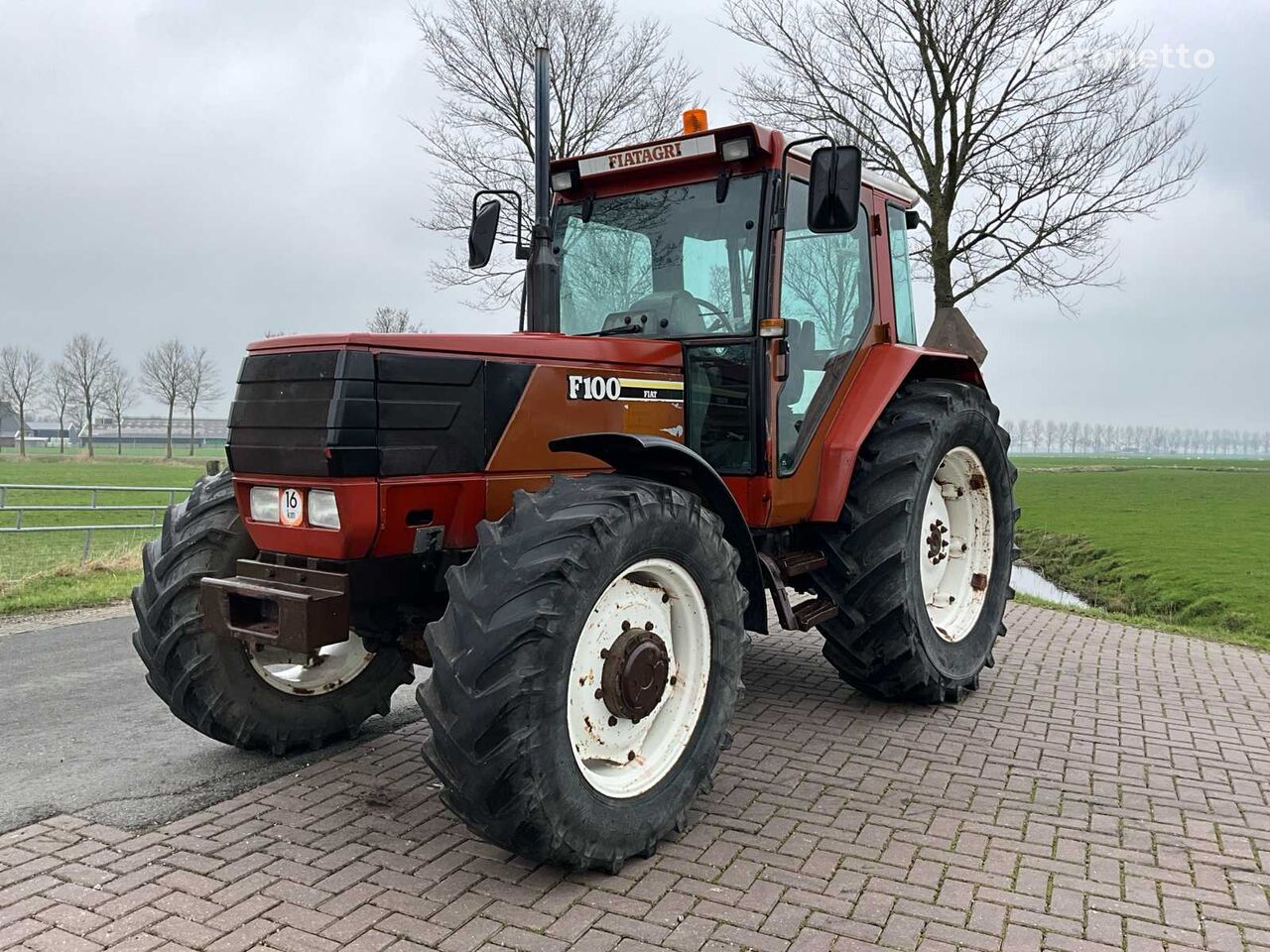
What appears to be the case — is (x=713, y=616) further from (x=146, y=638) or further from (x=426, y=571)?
(x=146, y=638)

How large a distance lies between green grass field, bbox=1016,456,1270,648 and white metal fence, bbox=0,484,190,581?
399 inches

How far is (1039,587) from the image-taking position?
1264 cm

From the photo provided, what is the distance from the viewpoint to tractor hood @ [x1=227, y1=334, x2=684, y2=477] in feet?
10.3

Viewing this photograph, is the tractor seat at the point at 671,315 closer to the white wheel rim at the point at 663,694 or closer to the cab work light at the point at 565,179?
the cab work light at the point at 565,179

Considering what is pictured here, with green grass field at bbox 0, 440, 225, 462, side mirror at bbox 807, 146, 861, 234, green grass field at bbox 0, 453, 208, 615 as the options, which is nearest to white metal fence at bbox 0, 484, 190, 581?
green grass field at bbox 0, 453, 208, 615

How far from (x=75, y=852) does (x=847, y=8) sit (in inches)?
603

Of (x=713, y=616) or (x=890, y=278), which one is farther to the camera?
(x=890, y=278)

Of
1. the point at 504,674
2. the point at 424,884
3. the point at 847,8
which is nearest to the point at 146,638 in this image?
the point at 424,884

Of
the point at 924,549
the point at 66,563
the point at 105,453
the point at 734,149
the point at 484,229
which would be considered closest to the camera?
the point at 734,149

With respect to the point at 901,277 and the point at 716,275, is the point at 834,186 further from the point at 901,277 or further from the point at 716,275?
the point at 901,277

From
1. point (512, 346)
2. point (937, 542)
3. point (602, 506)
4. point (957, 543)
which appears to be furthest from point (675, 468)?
point (957, 543)

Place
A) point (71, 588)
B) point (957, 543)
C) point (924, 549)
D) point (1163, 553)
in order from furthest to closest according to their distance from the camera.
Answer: point (1163, 553)
point (71, 588)
point (957, 543)
point (924, 549)

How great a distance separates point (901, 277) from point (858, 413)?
1.16 meters

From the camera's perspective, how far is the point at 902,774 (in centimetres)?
407
